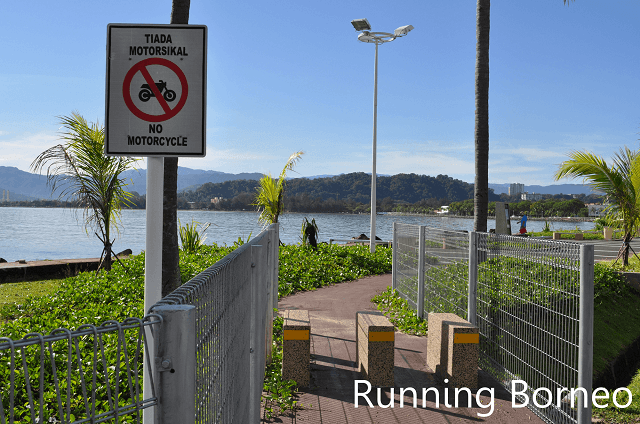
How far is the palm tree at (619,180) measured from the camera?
1362 centimetres

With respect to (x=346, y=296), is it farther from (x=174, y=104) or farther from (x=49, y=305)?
(x=174, y=104)

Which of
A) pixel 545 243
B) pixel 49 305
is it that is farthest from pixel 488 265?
pixel 49 305

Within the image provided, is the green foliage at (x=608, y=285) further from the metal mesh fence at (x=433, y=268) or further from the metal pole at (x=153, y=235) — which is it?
the metal pole at (x=153, y=235)

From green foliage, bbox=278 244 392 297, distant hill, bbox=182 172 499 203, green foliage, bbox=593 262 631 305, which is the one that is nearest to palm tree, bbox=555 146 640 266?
green foliage, bbox=593 262 631 305

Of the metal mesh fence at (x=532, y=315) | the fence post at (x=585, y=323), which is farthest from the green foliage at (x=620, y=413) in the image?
the fence post at (x=585, y=323)

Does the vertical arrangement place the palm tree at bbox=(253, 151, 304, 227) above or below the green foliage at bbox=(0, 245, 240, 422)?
above

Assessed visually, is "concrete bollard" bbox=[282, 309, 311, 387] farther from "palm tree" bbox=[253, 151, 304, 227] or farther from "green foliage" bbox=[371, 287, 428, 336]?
"palm tree" bbox=[253, 151, 304, 227]

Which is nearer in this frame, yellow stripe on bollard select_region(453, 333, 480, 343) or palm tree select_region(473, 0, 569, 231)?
yellow stripe on bollard select_region(453, 333, 480, 343)

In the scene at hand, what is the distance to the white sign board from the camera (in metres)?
3.18

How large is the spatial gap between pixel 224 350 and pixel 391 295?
356 inches

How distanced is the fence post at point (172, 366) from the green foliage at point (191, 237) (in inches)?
599

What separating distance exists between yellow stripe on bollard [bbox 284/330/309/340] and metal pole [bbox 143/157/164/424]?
106 inches

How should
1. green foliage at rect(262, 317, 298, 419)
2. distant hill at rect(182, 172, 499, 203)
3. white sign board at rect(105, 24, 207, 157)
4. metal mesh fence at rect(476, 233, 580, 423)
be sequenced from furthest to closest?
1. distant hill at rect(182, 172, 499, 203)
2. green foliage at rect(262, 317, 298, 419)
3. metal mesh fence at rect(476, 233, 580, 423)
4. white sign board at rect(105, 24, 207, 157)

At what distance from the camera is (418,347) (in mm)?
7348
